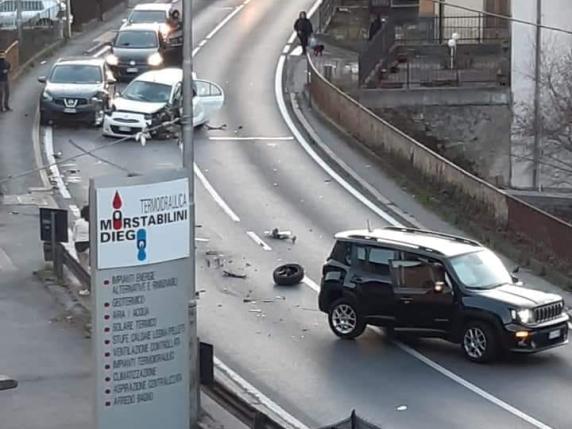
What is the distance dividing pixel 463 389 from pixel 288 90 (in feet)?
84.0

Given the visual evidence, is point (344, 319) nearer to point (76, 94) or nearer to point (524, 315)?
Result: point (524, 315)

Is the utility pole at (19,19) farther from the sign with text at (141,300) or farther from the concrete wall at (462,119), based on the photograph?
the sign with text at (141,300)

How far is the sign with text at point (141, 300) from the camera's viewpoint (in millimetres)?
Answer: 17125

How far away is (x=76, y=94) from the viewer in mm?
39844

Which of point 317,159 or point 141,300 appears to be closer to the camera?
point 141,300

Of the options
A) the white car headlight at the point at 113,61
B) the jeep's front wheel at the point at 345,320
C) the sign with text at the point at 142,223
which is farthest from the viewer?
the white car headlight at the point at 113,61

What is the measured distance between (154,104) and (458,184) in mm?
9885

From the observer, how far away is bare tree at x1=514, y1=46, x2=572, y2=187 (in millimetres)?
40250

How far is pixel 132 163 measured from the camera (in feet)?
117

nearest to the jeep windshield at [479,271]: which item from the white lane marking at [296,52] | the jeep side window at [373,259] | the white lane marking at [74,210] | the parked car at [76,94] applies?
the jeep side window at [373,259]

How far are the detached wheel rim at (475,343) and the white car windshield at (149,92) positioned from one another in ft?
61.3

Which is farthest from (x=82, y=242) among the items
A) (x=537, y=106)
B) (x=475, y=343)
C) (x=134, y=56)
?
(x=134, y=56)

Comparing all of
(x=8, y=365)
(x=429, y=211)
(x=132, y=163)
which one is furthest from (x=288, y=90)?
(x=8, y=365)

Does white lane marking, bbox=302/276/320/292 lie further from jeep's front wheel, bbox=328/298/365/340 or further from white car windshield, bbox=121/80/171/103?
white car windshield, bbox=121/80/171/103
